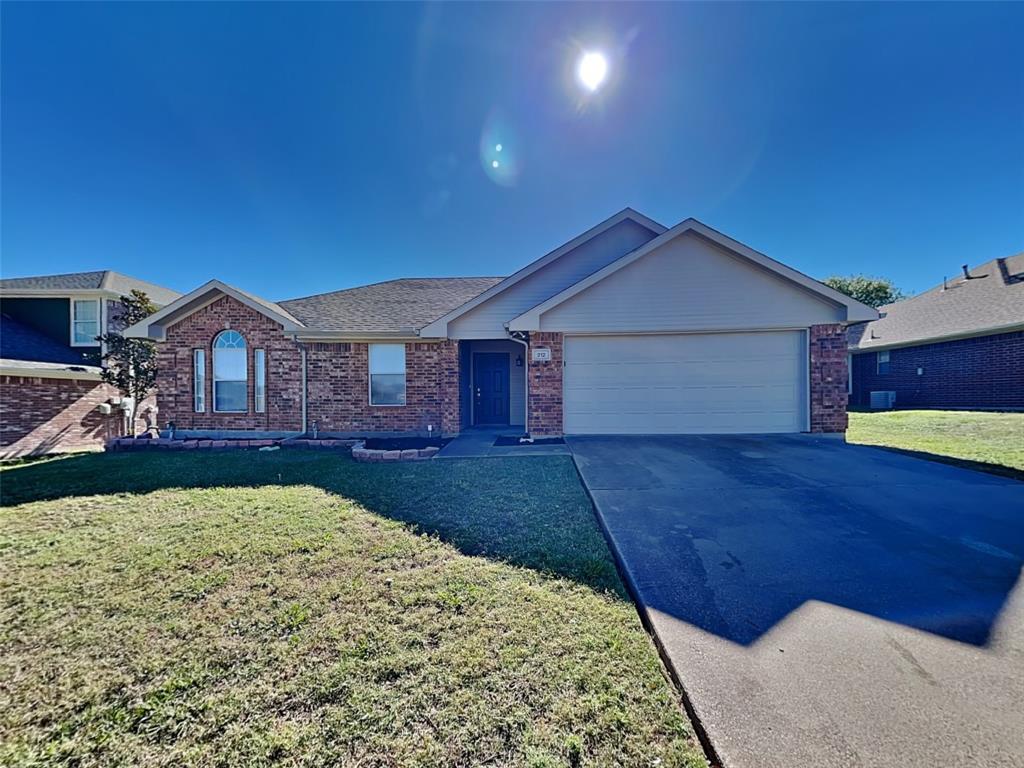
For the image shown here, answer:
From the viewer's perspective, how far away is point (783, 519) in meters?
4.20

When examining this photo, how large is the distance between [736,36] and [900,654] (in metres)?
12.5

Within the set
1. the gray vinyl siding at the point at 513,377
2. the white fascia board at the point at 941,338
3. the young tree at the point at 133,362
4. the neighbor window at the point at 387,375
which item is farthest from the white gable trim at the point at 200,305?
the white fascia board at the point at 941,338

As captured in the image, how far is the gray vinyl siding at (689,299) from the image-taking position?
8.73 metres

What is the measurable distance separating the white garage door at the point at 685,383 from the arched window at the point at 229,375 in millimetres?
8588

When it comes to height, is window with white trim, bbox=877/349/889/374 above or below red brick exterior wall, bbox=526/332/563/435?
above

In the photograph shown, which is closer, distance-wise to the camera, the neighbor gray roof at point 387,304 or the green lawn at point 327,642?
the green lawn at point 327,642

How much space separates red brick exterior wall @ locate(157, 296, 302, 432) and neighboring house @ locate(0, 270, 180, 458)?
2.53m

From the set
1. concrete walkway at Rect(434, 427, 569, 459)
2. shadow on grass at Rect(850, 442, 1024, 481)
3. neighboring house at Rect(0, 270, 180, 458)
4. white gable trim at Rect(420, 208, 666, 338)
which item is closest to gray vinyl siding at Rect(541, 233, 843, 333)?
white gable trim at Rect(420, 208, 666, 338)

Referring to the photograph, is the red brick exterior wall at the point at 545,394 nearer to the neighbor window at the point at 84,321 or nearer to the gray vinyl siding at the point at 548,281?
the gray vinyl siding at the point at 548,281

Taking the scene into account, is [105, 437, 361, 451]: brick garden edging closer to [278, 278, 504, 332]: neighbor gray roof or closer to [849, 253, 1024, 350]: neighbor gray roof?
[278, 278, 504, 332]: neighbor gray roof

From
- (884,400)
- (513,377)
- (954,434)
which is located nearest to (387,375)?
(513,377)

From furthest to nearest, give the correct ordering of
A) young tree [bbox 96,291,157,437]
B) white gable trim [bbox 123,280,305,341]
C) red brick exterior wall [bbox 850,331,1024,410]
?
1. red brick exterior wall [bbox 850,331,1024,410]
2. young tree [bbox 96,291,157,437]
3. white gable trim [bbox 123,280,305,341]

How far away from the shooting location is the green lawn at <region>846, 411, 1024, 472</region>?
720cm

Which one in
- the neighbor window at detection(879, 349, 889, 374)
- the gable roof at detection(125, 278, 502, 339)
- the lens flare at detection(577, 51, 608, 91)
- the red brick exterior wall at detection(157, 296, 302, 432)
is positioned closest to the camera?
the lens flare at detection(577, 51, 608, 91)
